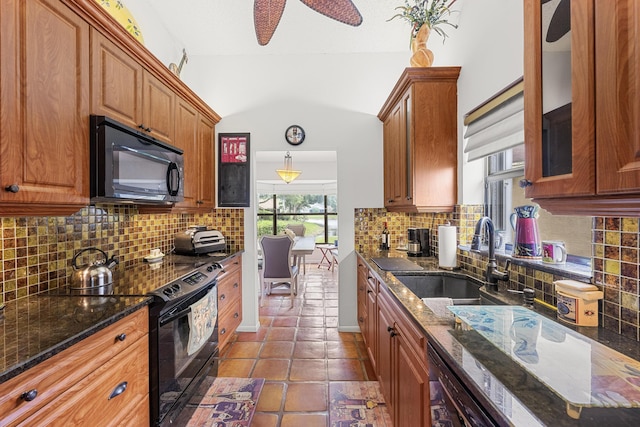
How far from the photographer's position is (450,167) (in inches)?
87.4

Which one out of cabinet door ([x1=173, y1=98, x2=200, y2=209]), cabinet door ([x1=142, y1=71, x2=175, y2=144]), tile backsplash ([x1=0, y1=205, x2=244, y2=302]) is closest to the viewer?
tile backsplash ([x1=0, y1=205, x2=244, y2=302])

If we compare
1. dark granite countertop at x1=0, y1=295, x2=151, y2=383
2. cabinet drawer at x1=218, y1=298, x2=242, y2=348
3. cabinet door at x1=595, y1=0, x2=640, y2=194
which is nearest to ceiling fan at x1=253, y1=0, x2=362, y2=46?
cabinet door at x1=595, y1=0, x2=640, y2=194

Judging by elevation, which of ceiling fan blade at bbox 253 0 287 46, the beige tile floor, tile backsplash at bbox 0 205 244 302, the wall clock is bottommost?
the beige tile floor

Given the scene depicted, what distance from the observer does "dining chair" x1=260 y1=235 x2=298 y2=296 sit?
12.7 ft

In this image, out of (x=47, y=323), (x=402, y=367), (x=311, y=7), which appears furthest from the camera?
(x=311, y=7)

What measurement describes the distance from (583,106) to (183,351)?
213cm

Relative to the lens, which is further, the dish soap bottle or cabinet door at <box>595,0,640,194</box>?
the dish soap bottle

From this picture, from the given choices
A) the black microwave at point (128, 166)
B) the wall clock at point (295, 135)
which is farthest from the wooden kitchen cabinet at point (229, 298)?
the wall clock at point (295, 135)

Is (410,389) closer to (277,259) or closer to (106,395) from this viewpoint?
(106,395)

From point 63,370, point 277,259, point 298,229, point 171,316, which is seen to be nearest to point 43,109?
point 63,370

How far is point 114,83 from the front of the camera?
158cm

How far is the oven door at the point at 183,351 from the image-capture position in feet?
5.05

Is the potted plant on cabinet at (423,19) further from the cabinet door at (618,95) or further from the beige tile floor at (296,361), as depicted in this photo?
the beige tile floor at (296,361)

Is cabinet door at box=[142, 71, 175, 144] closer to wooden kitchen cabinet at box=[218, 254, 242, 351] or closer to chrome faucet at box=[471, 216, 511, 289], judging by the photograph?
wooden kitchen cabinet at box=[218, 254, 242, 351]
